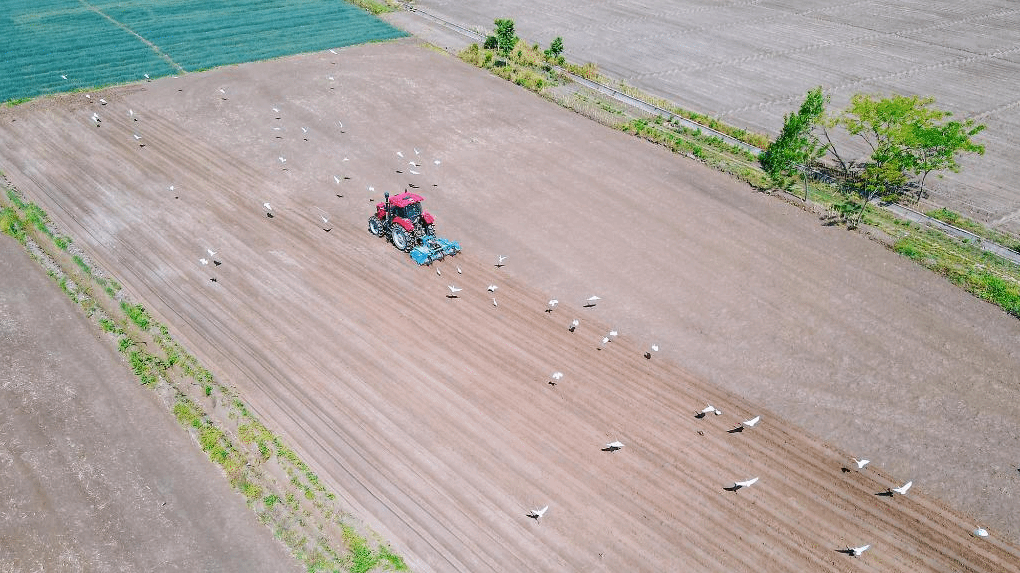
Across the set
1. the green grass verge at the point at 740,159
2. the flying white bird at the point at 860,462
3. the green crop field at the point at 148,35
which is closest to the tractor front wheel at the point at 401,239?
the flying white bird at the point at 860,462

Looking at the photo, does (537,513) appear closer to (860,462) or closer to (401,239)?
(860,462)

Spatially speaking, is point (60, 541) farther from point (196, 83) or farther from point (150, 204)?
point (196, 83)

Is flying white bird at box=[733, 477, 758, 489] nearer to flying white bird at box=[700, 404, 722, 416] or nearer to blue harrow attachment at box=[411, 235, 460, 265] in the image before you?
flying white bird at box=[700, 404, 722, 416]

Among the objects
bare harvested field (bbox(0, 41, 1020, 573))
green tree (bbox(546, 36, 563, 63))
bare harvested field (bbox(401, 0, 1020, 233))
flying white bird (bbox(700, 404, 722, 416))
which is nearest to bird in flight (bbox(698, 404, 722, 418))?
flying white bird (bbox(700, 404, 722, 416))

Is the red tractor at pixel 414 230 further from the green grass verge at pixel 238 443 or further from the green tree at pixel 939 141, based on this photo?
the green tree at pixel 939 141

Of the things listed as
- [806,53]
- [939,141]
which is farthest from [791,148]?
Answer: [806,53]

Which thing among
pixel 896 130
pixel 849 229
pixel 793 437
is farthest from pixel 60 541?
pixel 896 130
